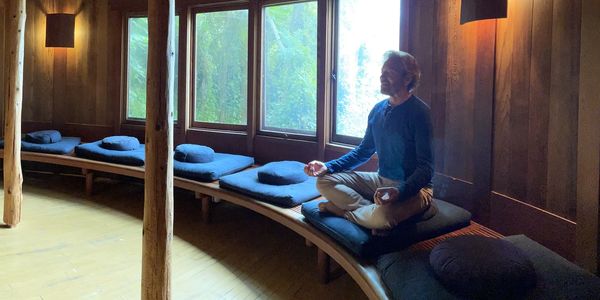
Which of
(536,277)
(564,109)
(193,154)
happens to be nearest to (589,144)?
(564,109)

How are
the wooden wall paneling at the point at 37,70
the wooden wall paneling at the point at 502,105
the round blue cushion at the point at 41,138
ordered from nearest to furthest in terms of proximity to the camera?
the wooden wall paneling at the point at 502,105 < the round blue cushion at the point at 41,138 < the wooden wall paneling at the point at 37,70

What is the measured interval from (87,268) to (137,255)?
0.33 metres

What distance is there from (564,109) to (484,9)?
2.08ft

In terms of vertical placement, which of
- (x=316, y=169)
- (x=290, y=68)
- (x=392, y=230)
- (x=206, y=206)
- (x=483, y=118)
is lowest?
(x=206, y=206)

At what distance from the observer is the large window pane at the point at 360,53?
3014 mm

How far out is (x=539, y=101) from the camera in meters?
1.85

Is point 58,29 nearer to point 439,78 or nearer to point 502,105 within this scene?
point 439,78

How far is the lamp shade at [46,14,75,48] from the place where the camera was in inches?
203

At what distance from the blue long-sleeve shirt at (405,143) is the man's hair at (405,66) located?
0.08m

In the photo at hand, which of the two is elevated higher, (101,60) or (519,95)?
(101,60)

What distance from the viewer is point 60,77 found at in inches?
209

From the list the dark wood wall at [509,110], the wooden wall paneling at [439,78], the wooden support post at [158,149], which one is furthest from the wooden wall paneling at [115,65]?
the wooden wall paneling at [439,78]

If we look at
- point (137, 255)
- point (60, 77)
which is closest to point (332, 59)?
point (137, 255)

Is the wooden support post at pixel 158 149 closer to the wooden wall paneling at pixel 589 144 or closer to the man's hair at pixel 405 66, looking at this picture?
the man's hair at pixel 405 66
